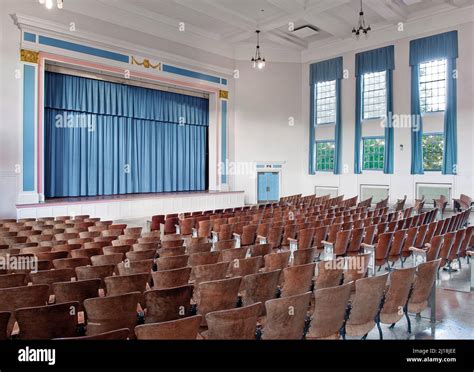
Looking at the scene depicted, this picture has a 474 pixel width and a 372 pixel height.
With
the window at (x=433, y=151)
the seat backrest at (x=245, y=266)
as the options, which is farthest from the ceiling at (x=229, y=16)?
the seat backrest at (x=245, y=266)

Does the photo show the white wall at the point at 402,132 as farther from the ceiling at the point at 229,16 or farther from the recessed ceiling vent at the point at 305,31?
the recessed ceiling vent at the point at 305,31

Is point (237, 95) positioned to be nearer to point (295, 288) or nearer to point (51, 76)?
point (51, 76)

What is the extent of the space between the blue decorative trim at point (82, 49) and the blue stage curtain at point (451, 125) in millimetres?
11882

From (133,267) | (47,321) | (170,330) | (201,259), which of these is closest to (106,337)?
(170,330)

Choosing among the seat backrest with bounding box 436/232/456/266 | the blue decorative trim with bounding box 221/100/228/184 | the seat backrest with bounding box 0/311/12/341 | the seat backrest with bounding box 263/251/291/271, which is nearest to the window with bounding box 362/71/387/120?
the blue decorative trim with bounding box 221/100/228/184

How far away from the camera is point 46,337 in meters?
2.69

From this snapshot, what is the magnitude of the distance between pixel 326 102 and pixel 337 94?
2.93 feet

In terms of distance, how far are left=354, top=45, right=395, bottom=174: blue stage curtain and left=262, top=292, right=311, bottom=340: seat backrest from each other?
1436 centimetres

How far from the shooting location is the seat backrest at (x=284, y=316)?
113 inches

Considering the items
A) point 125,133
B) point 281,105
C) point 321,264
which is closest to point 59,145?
point 125,133

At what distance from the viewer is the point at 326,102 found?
18.6 meters

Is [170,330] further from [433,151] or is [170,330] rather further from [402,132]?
[402,132]

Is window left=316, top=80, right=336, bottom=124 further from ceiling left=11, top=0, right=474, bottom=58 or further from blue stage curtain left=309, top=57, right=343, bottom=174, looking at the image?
ceiling left=11, top=0, right=474, bottom=58
